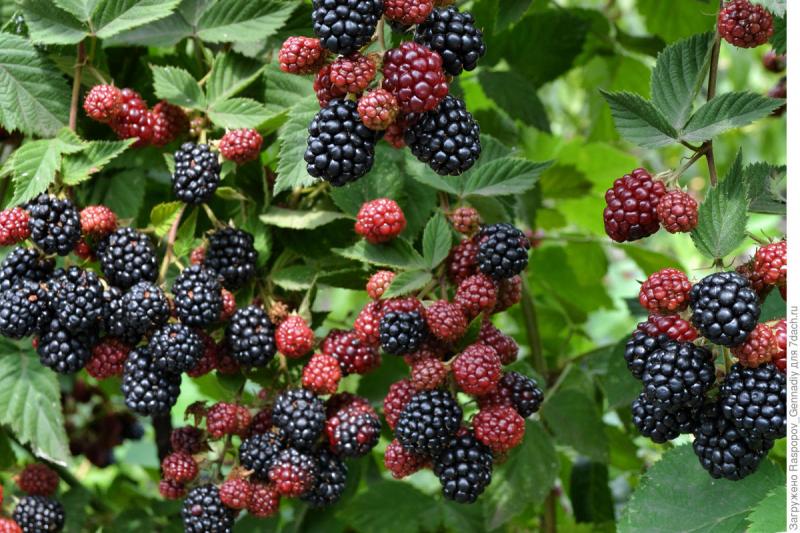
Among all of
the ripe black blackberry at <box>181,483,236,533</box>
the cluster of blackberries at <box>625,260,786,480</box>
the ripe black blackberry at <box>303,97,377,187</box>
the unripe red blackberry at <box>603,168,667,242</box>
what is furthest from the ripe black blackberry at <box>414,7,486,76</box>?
the ripe black blackberry at <box>181,483,236,533</box>

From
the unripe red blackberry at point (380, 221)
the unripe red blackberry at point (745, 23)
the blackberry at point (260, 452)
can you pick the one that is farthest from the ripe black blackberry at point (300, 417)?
the unripe red blackberry at point (745, 23)

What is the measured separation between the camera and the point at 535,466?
1.63 metres

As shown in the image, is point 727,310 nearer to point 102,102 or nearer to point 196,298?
point 196,298

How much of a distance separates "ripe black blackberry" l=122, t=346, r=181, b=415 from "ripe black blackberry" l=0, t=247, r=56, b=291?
0.59ft

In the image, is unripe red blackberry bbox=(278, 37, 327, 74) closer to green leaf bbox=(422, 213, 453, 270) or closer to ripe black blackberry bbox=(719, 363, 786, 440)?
green leaf bbox=(422, 213, 453, 270)

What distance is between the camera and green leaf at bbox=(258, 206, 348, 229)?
147cm

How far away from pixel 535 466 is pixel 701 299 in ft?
2.15

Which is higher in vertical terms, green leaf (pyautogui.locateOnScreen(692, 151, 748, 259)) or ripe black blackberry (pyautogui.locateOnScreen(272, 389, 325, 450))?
green leaf (pyautogui.locateOnScreen(692, 151, 748, 259))

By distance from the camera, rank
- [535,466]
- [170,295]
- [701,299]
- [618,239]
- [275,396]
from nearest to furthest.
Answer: [701,299] < [618,239] < [170,295] < [275,396] < [535,466]

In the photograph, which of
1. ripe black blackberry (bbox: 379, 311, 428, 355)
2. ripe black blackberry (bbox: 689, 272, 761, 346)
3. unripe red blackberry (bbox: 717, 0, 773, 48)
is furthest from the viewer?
ripe black blackberry (bbox: 379, 311, 428, 355)

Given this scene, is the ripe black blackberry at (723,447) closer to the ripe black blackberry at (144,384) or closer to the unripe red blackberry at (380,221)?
the unripe red blackberry at (380,221)

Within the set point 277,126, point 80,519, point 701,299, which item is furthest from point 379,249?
point 80,519

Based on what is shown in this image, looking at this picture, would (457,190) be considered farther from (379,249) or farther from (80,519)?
(80,519)

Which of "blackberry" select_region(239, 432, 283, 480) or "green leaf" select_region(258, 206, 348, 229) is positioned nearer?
"blackberry" select_region(239, 432, 283, 480)
